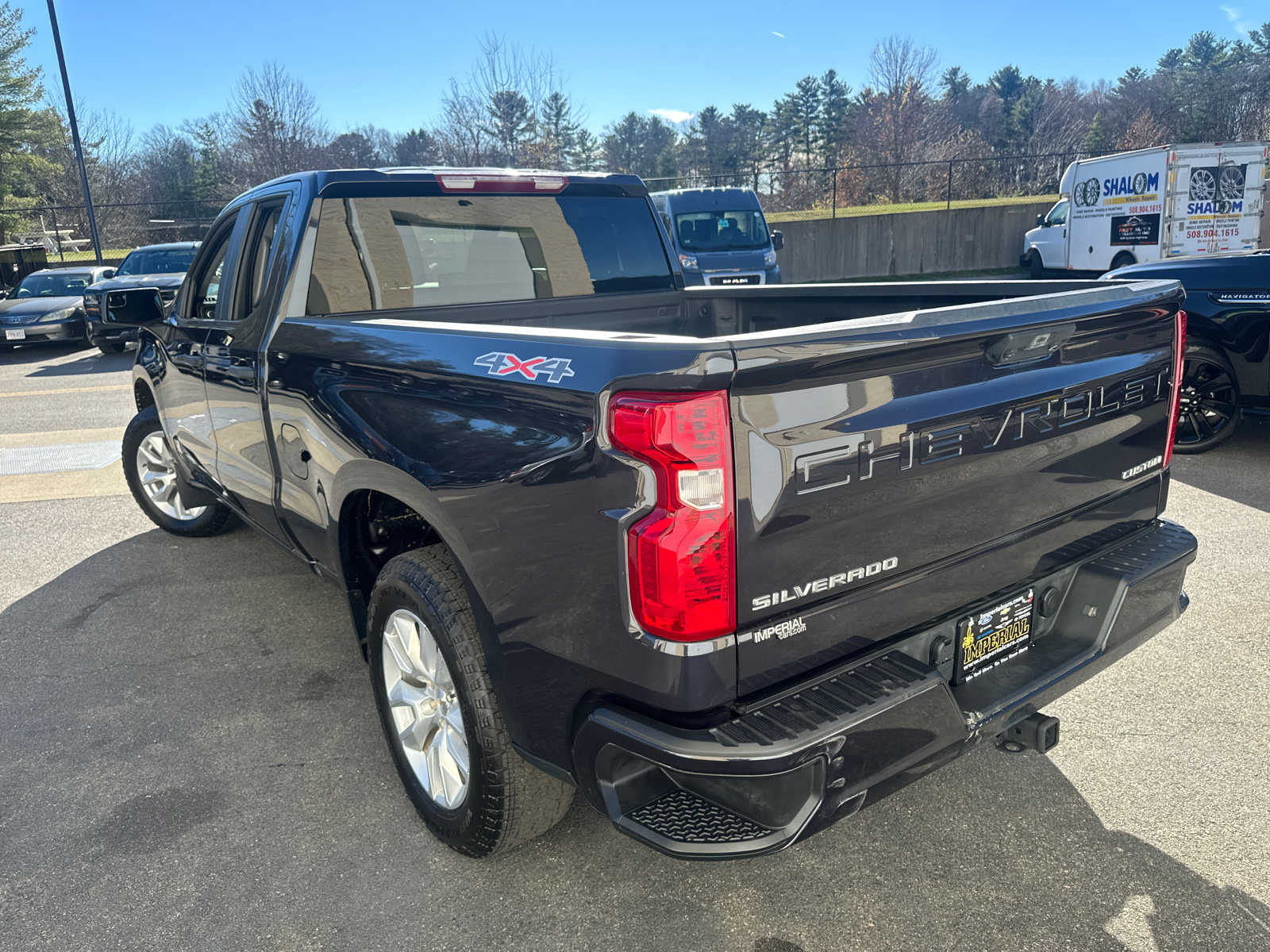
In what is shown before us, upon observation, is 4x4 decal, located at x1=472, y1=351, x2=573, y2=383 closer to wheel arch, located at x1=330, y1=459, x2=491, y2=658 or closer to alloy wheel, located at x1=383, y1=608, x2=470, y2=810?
wheel arch, located at x1=330, y1=459, x2=491, y2=658

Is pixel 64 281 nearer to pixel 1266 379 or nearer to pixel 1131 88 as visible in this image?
pixel 1266 379

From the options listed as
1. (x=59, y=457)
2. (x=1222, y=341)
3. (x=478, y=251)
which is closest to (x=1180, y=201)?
(x=1222, y=341)

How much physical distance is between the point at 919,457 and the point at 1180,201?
18158mm

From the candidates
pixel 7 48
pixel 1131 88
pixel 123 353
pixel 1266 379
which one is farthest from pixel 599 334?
pixel 1131 88

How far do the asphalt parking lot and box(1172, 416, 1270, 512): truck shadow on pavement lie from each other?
1.77m

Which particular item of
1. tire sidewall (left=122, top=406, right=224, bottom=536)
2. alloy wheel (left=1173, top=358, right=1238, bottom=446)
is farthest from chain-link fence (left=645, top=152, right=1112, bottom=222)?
tire sidewall (left=122, top=406, right=224, bottom=536)

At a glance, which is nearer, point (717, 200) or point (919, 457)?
point (919, 457)

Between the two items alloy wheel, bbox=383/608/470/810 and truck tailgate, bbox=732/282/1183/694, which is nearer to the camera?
truck tailgate, bbox=732/282/1183/694

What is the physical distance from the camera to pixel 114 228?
125 ft

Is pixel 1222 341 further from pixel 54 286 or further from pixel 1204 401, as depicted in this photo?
pixel 54 286

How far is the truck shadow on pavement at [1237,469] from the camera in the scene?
585 cm

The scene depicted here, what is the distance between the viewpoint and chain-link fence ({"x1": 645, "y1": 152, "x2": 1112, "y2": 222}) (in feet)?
92.6

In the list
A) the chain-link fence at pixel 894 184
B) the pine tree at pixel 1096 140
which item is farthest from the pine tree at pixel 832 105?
the chain-link fence at pixel 894 184

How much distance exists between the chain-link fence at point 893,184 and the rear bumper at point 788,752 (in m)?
27.1
